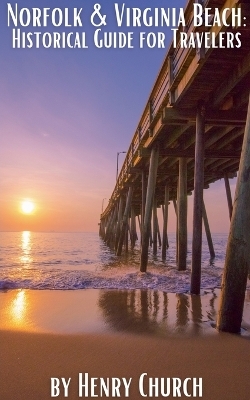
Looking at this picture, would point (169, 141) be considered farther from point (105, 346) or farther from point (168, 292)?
point (105, 346)

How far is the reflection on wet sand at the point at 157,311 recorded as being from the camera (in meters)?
4.00

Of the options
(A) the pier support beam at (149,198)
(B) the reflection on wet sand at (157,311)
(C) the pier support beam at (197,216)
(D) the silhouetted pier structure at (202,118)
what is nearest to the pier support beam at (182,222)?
(D) the silhouetted pier structure at (202,118)

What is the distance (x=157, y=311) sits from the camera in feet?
16.3

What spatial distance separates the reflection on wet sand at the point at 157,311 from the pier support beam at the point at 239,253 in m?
0.45

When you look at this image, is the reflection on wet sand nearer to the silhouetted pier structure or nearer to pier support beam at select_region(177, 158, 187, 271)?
the silhouetted pier structure

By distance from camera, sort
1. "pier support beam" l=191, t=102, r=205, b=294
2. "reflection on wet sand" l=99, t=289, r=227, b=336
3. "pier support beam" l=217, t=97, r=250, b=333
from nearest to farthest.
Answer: "pier support beam" l=217, t=97, r=250, b=333 < "reflection on wet sand" l=99, t=289, r=227, b=336 < "pier support beam" l=191, t=102, r=205, b=294

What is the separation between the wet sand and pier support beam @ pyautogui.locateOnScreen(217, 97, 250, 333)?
314 mm

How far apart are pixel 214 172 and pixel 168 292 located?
22.1 feet

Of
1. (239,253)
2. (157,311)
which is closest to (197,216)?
(157,311)

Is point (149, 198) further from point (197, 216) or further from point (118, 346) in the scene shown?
point (118, 346)

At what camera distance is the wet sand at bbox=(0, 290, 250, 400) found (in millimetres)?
2475

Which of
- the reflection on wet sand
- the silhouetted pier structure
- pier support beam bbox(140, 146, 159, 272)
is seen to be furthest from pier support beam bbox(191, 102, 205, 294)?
pier support beam bbox(140, 146, 159, 272)

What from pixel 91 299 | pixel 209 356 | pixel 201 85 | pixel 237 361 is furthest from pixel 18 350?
pixel 201 85

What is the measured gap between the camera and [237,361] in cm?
283
